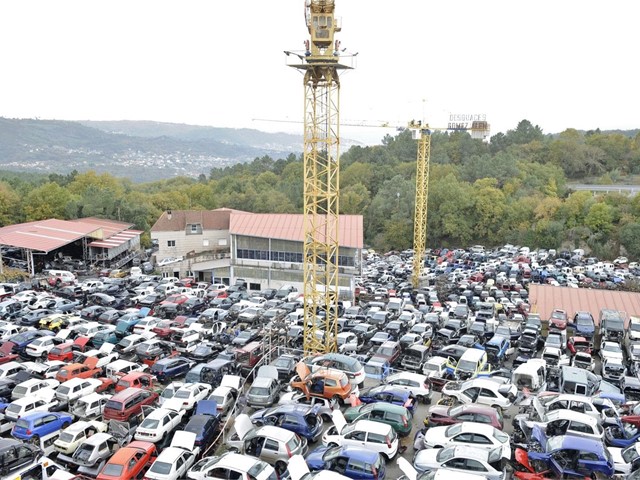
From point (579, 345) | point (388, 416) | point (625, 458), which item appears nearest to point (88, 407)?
point (388, 416)

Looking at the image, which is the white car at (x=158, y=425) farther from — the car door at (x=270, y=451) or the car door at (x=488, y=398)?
the car door at (x=488, y=398)

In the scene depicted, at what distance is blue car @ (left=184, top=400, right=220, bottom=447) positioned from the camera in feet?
37.0

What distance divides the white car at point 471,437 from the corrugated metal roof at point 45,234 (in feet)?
95.5

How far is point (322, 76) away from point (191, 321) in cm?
1101

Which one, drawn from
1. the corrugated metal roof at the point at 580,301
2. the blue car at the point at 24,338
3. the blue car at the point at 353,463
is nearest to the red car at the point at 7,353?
the blue car at the point at 24,338

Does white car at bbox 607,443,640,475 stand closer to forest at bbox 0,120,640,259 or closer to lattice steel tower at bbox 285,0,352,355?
lattice steel tower at bbox 285,0,352,355

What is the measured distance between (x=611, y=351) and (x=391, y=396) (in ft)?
30.4

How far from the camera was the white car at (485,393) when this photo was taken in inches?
488

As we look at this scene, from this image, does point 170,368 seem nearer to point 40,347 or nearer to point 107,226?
point 40,347

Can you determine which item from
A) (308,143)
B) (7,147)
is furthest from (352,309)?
(7,147)

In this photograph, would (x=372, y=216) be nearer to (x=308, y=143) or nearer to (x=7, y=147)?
(x=308, y=143)

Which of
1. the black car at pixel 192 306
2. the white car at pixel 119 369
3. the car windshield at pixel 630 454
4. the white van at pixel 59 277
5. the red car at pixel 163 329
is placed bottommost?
the white van at pixel 59 277

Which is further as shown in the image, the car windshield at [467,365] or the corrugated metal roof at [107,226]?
the corrugated metal roof at [107,226]

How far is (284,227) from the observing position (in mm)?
32500
